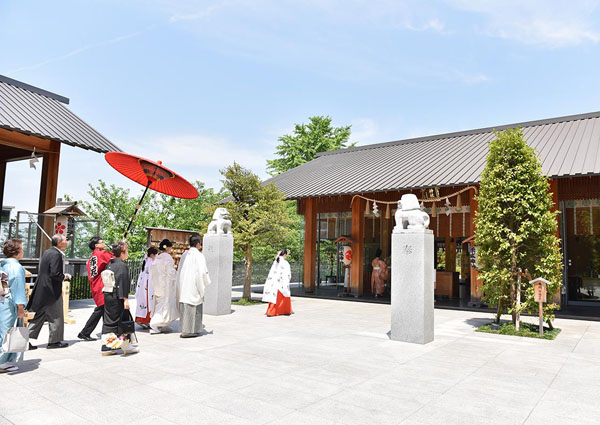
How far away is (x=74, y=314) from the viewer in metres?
10.3

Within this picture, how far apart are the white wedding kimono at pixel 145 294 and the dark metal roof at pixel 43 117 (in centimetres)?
519

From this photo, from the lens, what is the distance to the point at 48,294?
20.8 ft

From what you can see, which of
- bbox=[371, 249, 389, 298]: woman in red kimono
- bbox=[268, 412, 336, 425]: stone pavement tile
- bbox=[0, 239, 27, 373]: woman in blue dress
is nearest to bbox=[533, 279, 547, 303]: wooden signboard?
bbox=[268, 412, 336, 425]: stone pavement tile

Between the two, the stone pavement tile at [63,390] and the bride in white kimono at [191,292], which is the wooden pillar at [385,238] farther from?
the stone pavement tile at [63,390]

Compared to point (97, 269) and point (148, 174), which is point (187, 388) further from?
point (148, 174)

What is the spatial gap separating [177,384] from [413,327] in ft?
14.2

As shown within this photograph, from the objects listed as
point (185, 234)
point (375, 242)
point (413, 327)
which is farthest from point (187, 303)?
point (375, 242)

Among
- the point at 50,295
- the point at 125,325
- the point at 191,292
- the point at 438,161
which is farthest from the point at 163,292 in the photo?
the point at 438,161

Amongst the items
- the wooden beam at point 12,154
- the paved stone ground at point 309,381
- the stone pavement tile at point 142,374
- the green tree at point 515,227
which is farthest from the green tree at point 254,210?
the wooden beam at point 12,154

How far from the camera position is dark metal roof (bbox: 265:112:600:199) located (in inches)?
473

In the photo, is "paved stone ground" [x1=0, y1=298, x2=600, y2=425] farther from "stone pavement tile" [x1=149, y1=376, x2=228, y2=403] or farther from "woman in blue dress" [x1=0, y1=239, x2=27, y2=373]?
"woman in blue dress" [x1=0, y1=239, x2=27, y2=373]

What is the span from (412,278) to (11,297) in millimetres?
6060

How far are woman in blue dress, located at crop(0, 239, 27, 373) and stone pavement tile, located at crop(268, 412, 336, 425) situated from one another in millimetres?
3556

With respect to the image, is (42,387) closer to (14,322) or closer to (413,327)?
(14,322)
